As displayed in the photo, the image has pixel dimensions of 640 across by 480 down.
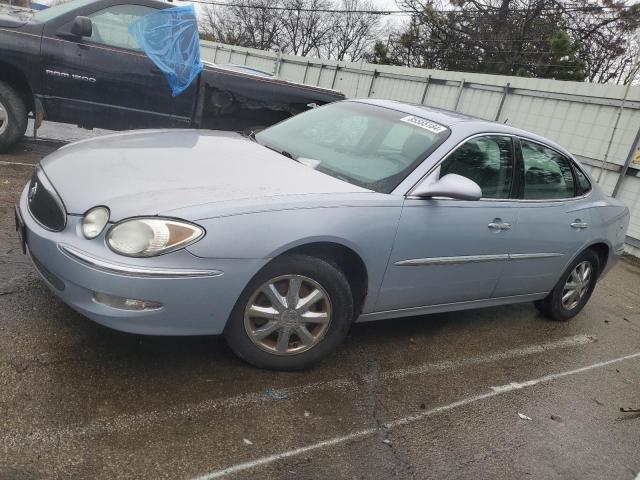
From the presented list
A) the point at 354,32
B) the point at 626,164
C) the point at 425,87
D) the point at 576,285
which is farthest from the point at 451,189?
the point at 354,32

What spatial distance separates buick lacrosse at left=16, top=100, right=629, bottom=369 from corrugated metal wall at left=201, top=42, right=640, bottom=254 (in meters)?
5.46

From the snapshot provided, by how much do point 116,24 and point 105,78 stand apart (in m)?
0.69

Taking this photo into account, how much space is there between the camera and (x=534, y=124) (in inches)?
441

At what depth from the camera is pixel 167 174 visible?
307 centimetres

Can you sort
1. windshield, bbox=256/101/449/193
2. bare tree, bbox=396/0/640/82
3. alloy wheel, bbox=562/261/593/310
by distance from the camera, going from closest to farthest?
windshield, bbox=256/101/449/193 → alloy wheel, bbox=562/261/593/310 → bare tree, bbox=396/0/640/82

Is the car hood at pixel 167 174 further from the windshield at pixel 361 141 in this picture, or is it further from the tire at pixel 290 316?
the tire at pixel 290 316

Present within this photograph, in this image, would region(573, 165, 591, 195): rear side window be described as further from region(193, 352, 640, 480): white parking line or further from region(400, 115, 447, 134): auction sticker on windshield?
region(400, 115, 447, 134): auction sticker on windshield

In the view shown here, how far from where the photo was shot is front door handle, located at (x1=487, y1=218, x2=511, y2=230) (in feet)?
12.8

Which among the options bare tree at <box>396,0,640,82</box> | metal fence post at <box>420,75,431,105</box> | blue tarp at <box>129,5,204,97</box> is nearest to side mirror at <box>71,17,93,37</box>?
blue tarp at <box>129,5,204,97</box>

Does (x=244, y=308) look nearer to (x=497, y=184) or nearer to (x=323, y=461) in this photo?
(x=323, y=461)

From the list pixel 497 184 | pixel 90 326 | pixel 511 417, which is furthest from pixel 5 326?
pixel 497 184

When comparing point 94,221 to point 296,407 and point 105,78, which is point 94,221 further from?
point 105,78

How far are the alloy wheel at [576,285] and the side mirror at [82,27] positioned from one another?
5.47m

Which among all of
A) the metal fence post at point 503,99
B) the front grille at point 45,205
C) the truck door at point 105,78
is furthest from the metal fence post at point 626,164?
the front grille at point 45,205
